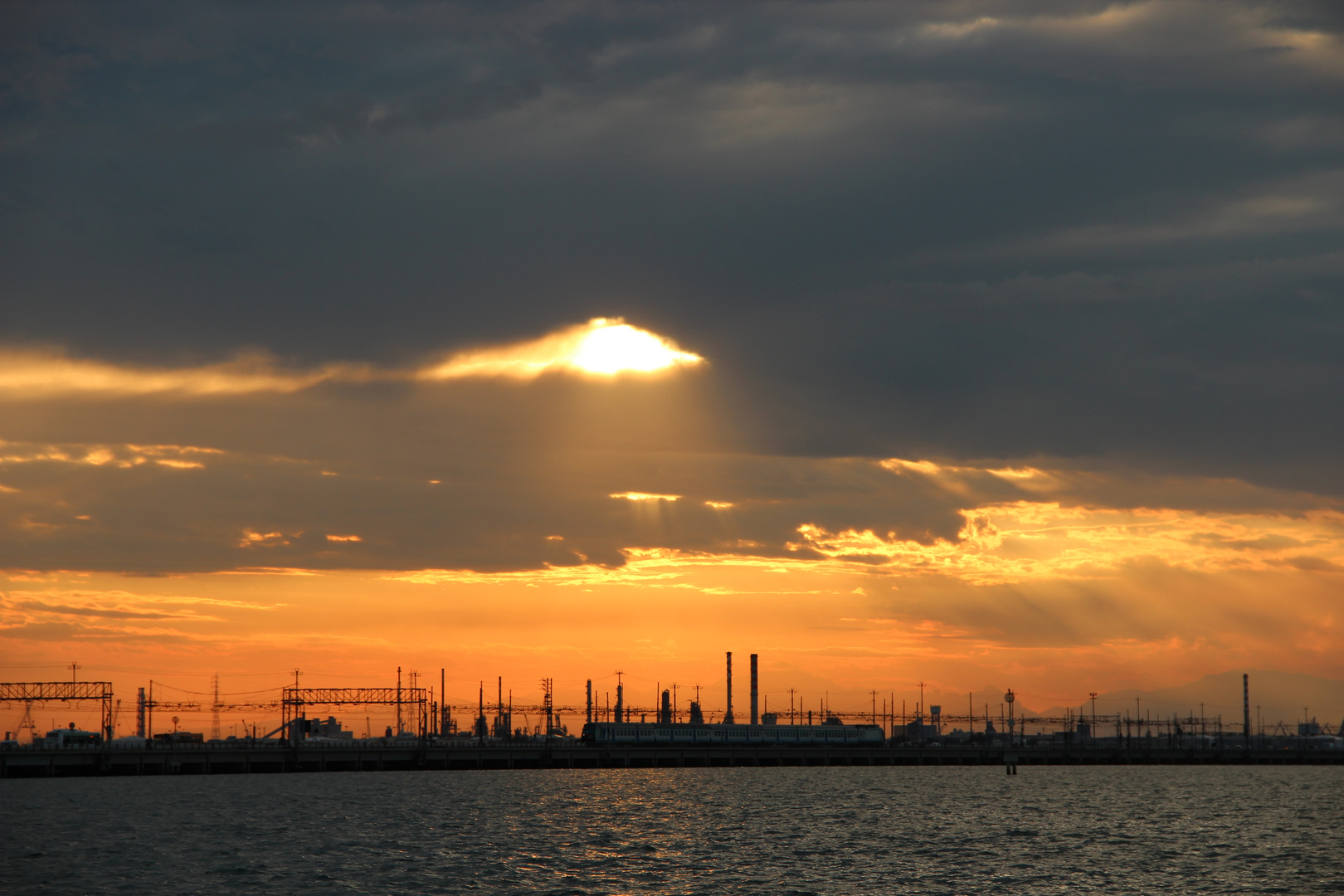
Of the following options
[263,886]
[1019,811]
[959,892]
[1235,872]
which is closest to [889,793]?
[1019,811]

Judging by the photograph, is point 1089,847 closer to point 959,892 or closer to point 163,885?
point 959,892

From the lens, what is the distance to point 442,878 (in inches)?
2739

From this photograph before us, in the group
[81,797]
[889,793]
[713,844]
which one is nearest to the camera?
[713,844]

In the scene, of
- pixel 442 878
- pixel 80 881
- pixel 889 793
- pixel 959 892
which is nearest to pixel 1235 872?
pixel 959 892

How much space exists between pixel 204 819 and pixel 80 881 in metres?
39.3

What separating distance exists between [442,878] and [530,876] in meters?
4.94

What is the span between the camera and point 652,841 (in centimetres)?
9031

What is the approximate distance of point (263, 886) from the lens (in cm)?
6625

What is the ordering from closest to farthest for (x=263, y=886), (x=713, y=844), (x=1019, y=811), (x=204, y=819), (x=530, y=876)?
(x=263, y=886)
(x=530, y=876)
(x=713, y=844)
(x=204, y=819)
(x=1019, y=811)

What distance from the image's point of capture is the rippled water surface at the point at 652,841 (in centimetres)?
6944

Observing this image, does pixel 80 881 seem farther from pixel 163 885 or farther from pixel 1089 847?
pixel 1089 847

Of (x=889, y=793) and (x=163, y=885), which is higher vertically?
(x=163, y=885)

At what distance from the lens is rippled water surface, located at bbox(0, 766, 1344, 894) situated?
69.4 meters

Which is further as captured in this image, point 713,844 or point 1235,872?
point 713,844
